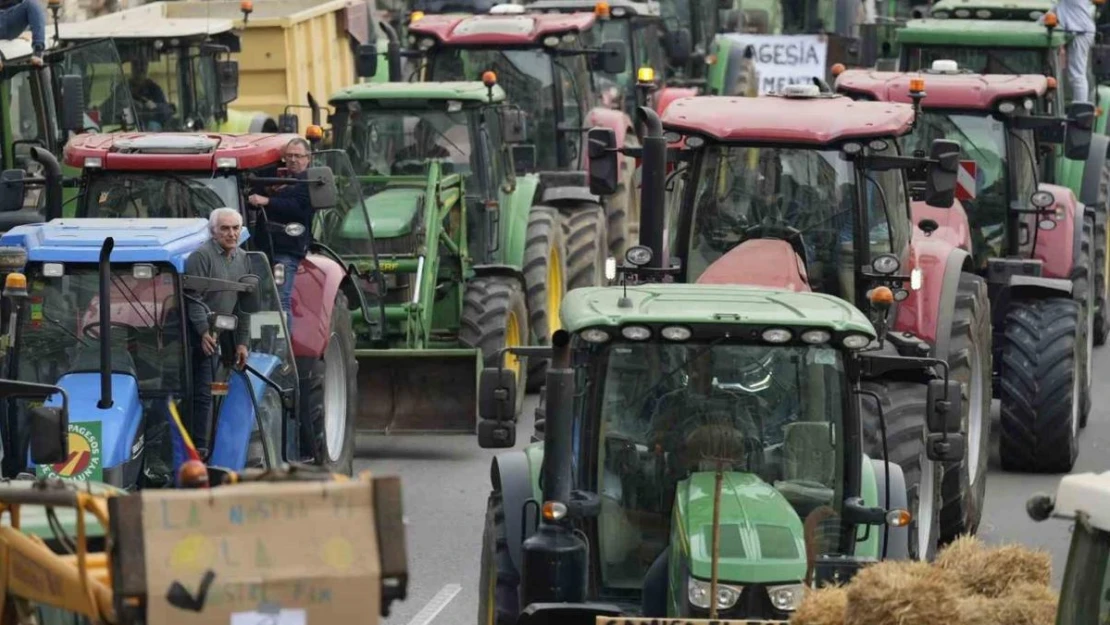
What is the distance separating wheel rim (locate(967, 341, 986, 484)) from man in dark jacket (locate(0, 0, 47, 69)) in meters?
7.73

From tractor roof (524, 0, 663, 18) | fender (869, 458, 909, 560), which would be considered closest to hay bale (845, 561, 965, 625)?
fender (869, 458, 909, 560)

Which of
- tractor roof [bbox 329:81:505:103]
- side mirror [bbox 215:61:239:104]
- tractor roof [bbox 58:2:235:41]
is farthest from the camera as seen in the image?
side mirror [bbox 215:61:239:104]

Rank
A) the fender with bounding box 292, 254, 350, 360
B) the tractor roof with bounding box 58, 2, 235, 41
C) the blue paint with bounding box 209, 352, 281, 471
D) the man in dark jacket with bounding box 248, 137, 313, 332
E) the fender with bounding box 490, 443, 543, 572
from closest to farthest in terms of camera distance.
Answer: the fender with bounding box 490, 443, 543, 572
the blue paint with bounding box 209, 352, 281, 471
the fender with bounding box 292, 254, 350, 360
the man in dark jacket with bounding box 248, 137, 313, 332
the tractor roof with bounding box 58, 2, 235, 41

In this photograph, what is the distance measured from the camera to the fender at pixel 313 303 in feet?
48.8

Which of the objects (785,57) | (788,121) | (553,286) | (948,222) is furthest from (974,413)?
(785,57)

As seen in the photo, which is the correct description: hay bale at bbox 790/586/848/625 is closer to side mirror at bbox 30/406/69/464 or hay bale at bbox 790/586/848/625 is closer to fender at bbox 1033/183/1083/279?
side mirror at bbox 30/406/69/464

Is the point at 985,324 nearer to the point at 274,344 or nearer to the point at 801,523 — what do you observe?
the point at 274,344

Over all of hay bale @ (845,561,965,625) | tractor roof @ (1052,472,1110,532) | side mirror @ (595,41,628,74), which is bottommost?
hay bale @ (845,561,965,625)

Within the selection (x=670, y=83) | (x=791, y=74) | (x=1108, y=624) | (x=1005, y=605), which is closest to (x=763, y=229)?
(x=1005, y=605)

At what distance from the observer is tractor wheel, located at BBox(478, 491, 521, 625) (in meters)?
10.0

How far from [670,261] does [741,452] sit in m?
3.72

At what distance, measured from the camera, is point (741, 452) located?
9.83 metres

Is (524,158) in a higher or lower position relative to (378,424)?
higher

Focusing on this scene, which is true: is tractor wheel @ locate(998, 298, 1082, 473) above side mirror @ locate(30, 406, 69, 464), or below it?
below
